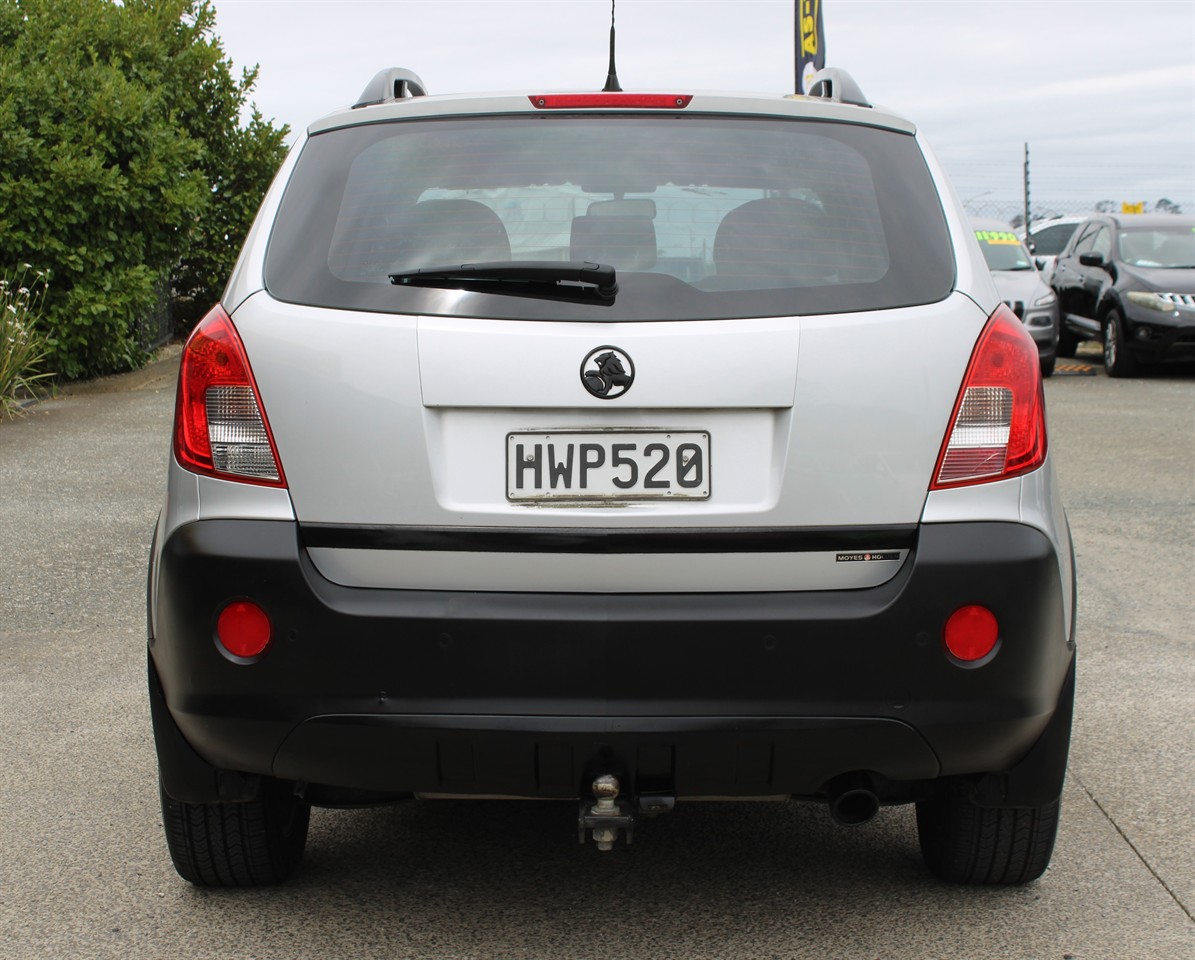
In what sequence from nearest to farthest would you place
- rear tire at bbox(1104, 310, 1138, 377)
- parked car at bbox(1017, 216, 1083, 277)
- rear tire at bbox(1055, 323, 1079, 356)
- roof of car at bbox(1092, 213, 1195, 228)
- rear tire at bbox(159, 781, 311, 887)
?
rear tire at bbox(159, 781, 311, 887), rear tire at bbox(1104, 310, 1138, 377), roof of car at bbox(1092, 213, 1195, 228), rear tire at bbox(1055, 323, 1079, 356), parked car at bbox(1017, 216, 1083, 277)

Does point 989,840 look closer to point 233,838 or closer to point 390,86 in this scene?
point 233,838

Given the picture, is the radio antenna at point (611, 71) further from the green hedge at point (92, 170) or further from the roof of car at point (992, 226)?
the roof of car at point (992, 226)

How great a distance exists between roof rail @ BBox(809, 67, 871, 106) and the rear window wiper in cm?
90

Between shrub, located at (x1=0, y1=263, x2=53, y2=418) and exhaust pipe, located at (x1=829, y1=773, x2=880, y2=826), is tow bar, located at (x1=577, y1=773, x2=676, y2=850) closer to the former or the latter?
exhaust pipe, located at (x1=829, y1=773, x2=880, y2=826)

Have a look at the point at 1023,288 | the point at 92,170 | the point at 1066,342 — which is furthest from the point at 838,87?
→ the point at 1066,342

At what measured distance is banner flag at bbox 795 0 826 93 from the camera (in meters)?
17.4

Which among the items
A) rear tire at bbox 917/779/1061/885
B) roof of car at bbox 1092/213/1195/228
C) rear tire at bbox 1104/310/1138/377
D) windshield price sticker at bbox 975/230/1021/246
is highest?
rear tire at bbox 917/779/1061/885

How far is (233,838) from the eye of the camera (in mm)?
3396

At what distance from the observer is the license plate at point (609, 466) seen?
283cm

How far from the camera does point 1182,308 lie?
53.5 ft

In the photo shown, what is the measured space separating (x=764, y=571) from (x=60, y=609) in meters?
4.27

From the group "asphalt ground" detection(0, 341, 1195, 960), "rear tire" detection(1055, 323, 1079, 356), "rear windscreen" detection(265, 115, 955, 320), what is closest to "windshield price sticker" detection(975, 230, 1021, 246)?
"rear tire" detection(1055, 323, 1079, 356)

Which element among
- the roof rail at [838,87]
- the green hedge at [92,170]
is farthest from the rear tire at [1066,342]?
the roof rail at [838,87]

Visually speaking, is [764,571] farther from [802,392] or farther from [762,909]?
[762,909]
